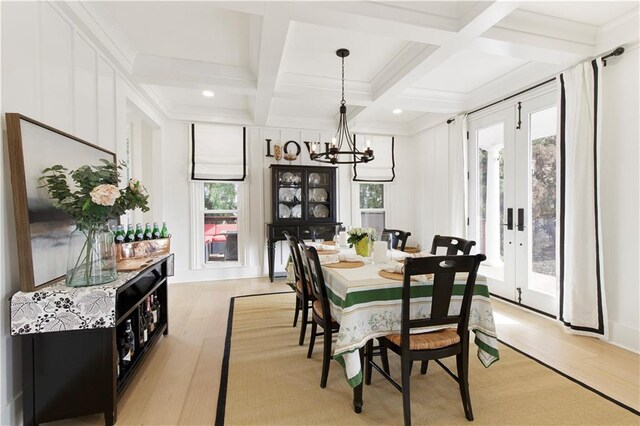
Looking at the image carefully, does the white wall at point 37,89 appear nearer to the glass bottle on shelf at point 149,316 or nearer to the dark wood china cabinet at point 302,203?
the glass bottle on shelf at point 149,316

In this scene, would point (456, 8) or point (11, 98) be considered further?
point (456, 8)

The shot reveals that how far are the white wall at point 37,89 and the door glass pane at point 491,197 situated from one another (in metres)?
4.57

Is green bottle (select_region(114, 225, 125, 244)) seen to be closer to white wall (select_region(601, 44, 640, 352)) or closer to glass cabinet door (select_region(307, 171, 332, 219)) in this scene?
glass cabinet door (select_region(307, 171, 332, 219))

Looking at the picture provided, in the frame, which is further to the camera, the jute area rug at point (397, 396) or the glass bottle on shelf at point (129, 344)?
the glass bottle on shelf at point (129, 344)

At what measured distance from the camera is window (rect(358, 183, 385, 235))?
588 centimetres

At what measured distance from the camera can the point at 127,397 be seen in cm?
204

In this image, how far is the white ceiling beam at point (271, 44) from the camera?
2145 mm

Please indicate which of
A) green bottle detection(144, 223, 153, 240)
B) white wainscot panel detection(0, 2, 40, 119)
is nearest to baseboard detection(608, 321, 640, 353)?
green bottle detection(144, 223, 153, 240)

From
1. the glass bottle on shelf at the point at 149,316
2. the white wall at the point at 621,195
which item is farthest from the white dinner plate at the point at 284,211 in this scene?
the white wall at the point at 621,195

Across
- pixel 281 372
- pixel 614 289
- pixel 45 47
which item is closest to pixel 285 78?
pixel 45 47

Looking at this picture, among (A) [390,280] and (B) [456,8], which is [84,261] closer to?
(A) [390,280]

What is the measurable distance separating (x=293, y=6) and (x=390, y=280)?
198cm

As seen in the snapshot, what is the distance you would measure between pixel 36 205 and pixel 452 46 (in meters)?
3.24

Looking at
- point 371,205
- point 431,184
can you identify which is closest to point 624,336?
point 431,184
